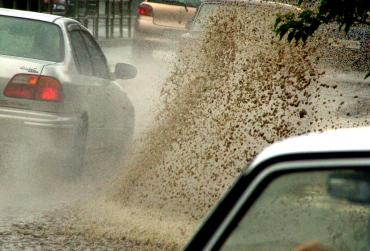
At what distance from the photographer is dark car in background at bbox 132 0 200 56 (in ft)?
81.8

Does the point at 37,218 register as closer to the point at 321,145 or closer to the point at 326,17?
the point at 326,17

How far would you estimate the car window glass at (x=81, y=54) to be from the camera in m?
11.4

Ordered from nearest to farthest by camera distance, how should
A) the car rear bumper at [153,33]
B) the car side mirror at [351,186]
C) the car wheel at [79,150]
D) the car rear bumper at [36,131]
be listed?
the car side mirror at [351,186] → the car rear bumper at [36,131] → the car wheel at [79,150] → the car rear bumper at [153,33]

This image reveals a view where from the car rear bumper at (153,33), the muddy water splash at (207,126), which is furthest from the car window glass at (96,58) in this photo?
the car rear bumper at (153,33)

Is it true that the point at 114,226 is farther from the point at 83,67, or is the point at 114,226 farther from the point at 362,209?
the point at 362,209

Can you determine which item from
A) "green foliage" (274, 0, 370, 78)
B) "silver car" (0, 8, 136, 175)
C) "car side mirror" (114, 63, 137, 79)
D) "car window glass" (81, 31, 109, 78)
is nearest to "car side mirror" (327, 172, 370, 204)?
"green foliage" (274, 0, 370, 78)

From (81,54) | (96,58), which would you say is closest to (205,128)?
(81,54)

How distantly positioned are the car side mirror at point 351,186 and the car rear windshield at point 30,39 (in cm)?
848

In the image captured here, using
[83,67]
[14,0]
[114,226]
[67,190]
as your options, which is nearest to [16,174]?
[67,190]

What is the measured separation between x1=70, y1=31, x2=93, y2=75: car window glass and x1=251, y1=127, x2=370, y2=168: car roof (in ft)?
27.7

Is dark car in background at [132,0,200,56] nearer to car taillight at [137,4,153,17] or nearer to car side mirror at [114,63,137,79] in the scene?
car taillight at [137,4,153,17]

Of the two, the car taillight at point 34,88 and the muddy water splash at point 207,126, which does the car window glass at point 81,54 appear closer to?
the car taillight at point 34,88

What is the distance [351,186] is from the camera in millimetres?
2615

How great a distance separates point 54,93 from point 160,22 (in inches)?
587
